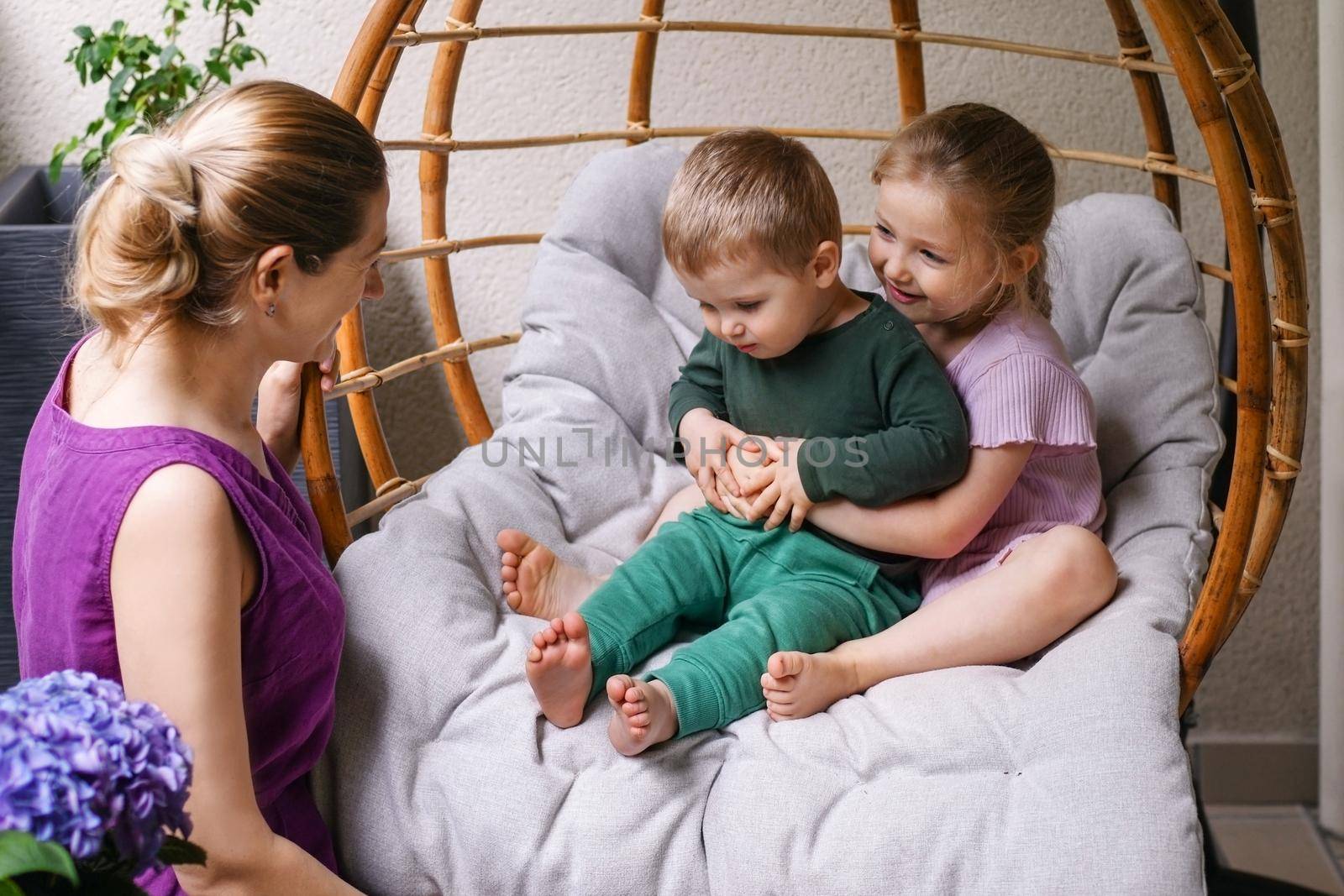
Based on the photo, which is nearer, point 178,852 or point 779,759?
point 178,852

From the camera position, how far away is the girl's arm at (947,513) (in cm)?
114

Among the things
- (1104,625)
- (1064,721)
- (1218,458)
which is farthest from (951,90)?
(1064,721)

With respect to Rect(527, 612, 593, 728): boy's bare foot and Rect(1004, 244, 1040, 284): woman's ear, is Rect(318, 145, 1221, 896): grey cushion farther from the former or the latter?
Rect(1004, 244, 1040, 284): woman's ear

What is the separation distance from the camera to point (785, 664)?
1003 mm

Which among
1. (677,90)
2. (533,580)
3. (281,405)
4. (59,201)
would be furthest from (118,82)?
(533,580)

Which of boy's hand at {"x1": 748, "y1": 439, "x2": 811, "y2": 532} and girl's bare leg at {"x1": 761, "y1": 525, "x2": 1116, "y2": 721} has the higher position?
boy's hand at {"x1": 748, "y1": 439, "x2": 811, "y2": 532}

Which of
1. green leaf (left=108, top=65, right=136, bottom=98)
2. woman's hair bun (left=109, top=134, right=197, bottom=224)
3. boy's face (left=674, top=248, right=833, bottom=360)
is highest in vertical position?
green leaf (left=108, top=65, right=136, bottom=98)

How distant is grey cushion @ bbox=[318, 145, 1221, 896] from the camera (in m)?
0.87

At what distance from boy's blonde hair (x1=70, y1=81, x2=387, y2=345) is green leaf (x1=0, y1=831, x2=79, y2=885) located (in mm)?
430

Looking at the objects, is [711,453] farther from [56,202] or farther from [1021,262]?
[56,202]

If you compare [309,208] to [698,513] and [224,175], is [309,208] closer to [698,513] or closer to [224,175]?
[224,175]

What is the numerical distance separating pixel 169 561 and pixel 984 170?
77 centimetres

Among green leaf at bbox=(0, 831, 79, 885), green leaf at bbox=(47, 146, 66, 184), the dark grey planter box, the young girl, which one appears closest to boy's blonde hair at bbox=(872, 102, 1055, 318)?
the young girl

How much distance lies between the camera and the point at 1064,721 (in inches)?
36.7
